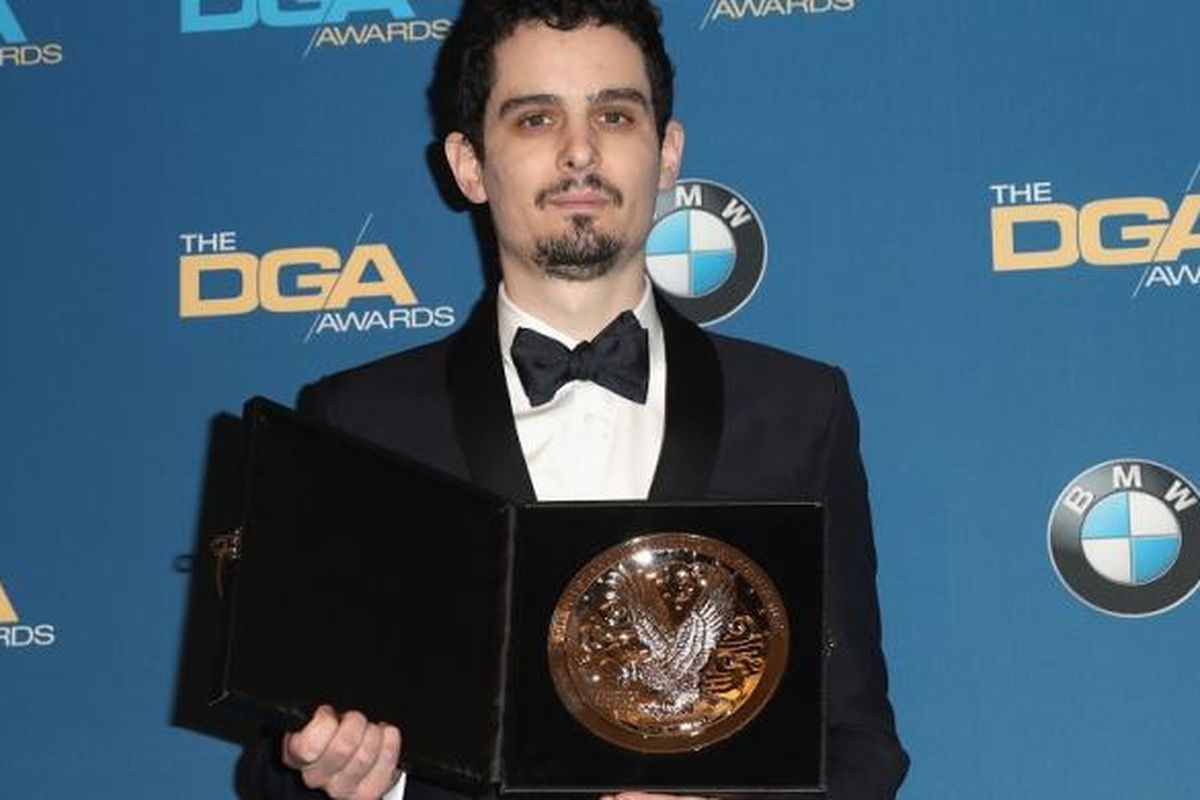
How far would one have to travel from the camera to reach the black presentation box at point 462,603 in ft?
6.59

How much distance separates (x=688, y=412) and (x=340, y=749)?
631 mm

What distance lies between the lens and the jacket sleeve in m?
2.22

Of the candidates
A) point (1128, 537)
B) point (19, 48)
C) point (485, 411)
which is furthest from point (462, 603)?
point (19, 48)

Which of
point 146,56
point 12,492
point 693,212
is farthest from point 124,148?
point 693,212

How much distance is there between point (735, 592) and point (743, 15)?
126 centimetres

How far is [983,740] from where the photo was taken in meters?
2.88

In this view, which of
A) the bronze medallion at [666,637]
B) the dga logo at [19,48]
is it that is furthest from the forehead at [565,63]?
the dga logo at [19,48]

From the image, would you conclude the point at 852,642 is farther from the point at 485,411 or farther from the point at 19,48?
the point at 19,48

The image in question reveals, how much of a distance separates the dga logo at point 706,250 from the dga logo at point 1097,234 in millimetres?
351

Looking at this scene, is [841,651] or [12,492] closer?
[841,651]

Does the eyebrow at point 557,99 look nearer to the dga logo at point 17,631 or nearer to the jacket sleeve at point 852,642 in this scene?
the jacket sleeve at point 852,642

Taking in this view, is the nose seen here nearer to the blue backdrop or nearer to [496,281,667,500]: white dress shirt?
[496,281,667,500]: white dress shirt

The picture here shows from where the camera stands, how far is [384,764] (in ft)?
6.60

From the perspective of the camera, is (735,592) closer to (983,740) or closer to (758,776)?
(758,776)
